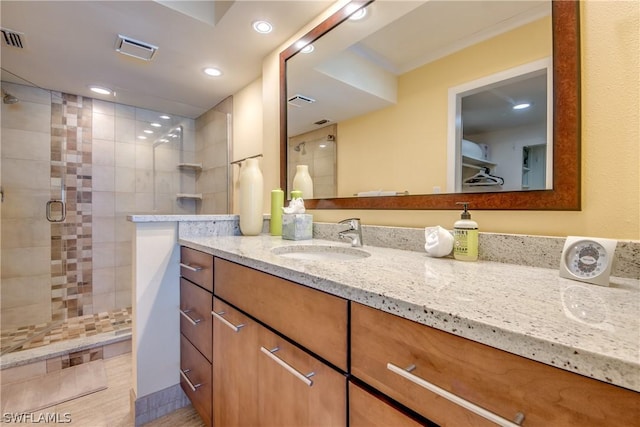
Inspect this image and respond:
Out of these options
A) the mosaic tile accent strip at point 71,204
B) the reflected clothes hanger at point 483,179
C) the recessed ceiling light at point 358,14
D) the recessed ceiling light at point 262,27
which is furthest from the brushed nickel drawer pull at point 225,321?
the mosaic tile accent strip at point 71,204

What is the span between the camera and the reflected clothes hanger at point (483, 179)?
89cm

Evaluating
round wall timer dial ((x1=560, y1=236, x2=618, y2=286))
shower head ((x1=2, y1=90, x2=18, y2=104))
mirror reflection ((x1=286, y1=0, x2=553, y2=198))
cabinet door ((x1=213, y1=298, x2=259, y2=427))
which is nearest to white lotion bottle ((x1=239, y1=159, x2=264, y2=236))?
mirror reflection ((x1=286, y1=0, x2=553, y2=198))

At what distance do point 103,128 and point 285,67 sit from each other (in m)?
2.12

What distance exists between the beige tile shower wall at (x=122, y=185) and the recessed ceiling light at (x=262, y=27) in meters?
1.85

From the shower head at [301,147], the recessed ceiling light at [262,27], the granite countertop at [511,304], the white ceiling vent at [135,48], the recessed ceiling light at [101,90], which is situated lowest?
the granite countertop at [511,304]

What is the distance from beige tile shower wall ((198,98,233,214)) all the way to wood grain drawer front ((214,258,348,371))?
1.75 meters

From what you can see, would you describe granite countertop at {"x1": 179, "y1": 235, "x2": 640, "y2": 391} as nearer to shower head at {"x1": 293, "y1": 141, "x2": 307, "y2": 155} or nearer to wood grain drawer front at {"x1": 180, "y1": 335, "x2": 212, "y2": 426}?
wood grain drawer front at {"x1": 180, "y1": 335, "x2": 212, "y2": 426}

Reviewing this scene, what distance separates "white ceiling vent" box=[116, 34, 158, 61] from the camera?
1666 millimetres

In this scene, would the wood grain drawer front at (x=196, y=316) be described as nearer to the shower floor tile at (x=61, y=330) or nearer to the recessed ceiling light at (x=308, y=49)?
the shower floor tile at (x=61, y=330)

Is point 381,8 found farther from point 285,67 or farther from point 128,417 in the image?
point 128,417

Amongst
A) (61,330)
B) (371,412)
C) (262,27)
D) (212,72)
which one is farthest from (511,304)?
(61,330)

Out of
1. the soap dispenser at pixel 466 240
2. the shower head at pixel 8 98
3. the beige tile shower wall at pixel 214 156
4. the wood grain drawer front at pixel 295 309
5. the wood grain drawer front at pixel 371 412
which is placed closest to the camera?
the wood grain drawer front at pixel 371 412

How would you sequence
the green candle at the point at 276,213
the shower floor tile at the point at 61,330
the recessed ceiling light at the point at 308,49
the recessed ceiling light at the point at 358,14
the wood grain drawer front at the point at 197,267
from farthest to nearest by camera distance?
the shower floor tile at the point at 61,330, the green candle at the point at 276,213, the recessed ceiling light at the point at 308,49, the recessed ceiling light at the point at 358,14, the wood grain drawer front at the point at 197,267

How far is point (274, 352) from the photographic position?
761 mm
